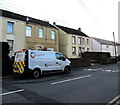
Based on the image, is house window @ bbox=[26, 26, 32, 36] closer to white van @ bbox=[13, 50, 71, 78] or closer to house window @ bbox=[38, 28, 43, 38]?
house window @ bbox=[38, 28, 43, 38]

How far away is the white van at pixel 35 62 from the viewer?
939 centimetres

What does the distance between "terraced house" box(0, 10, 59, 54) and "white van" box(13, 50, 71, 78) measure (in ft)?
28.8

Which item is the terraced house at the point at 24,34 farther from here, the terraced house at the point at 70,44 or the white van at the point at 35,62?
the white van at the point at 35,62

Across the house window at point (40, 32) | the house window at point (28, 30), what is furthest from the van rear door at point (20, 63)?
the house window at point (40, 32)

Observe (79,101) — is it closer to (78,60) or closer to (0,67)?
(0,67)

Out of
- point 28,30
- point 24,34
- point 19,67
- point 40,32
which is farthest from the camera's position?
point 40,32

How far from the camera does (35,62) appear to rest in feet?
32.1

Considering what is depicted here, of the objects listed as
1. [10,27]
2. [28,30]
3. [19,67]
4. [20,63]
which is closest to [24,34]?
[28,30]

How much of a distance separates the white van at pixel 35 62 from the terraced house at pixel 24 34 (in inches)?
346

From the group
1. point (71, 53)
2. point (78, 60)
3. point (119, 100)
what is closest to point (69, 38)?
point (71, 53)

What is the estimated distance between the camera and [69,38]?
28578mm

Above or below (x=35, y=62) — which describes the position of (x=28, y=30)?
above

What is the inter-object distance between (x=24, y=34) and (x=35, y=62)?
11.3 m

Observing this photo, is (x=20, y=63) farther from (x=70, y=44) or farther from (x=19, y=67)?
(x=70, y=44)
